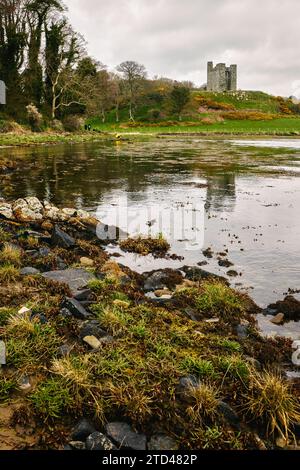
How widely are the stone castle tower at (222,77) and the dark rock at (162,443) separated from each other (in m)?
170

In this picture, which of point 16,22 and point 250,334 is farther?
point 16,22

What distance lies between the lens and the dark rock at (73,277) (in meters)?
7.60

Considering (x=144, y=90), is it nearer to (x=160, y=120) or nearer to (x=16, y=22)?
(x=160, y=120)

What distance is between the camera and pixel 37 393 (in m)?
4.55

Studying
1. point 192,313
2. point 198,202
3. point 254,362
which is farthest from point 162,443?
point 198,202

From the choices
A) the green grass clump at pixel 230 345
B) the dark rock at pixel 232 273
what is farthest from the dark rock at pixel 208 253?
the green grass clump at pixel 230 345

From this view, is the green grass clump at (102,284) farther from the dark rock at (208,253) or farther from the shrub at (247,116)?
the shrub at (247,116)

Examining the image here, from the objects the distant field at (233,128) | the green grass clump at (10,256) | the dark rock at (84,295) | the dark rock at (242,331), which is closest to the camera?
the dark rock at (242,331)

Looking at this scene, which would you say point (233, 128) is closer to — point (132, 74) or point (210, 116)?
point (210, 116)

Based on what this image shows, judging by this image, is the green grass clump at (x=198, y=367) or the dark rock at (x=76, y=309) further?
the dark rock at (x=76, y=309)

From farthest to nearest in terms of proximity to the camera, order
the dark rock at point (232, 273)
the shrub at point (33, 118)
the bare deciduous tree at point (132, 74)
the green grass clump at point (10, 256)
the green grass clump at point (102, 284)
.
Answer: the bare deciduous tree at point (132, 74)
the shrub at point (33, 118)
the dark rock at point (232, 273)
the green grass clump at point (10, 256)
the green grass clump at point (102, 284)

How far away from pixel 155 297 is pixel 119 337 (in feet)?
7.16

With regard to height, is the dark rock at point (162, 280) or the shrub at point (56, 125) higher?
the shrub at point (56, 125)

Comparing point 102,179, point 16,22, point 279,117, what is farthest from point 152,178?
point 279,117
